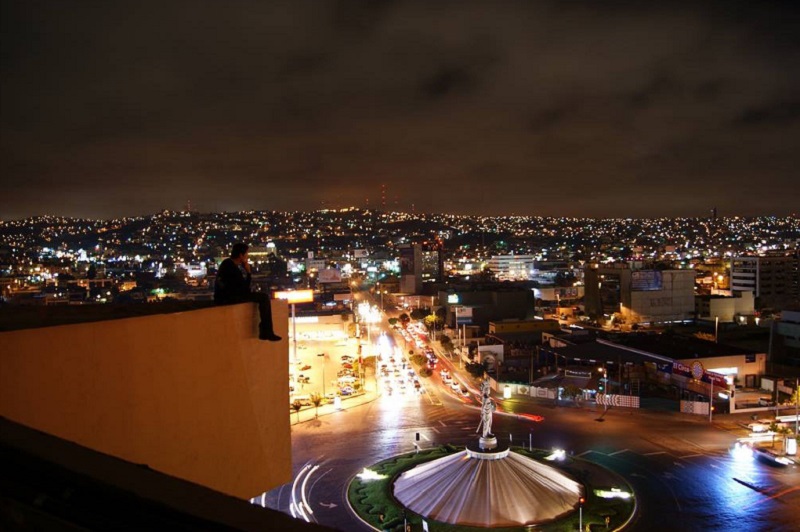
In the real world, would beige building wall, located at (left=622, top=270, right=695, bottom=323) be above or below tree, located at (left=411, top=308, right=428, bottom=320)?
above

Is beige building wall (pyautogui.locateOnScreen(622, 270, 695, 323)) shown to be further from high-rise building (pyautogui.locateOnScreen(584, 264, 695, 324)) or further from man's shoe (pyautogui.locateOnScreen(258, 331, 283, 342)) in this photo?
man's shoe (pyautogui.locateOnScreen(258, 331, 283, 342))

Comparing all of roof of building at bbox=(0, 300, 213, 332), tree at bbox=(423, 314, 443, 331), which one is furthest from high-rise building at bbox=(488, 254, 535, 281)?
roof of building at bbox=(0, 300, 213, 332)

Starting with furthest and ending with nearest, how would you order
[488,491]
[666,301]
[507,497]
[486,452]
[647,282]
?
[666,301] → [647,282] → [486,452] → [488,491] → [507,497]

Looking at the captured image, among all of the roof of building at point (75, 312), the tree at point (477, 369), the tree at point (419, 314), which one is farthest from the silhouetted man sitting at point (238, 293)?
the tree at point (419, 314)

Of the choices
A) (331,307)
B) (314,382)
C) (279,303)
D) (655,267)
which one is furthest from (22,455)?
(655,267)

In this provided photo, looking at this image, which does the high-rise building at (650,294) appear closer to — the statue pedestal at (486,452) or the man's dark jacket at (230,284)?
the statue pedestal at (486,452)

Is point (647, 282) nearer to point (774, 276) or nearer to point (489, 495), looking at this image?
point (774, 276)

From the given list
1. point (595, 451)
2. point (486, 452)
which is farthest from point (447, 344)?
point (486, 452)
